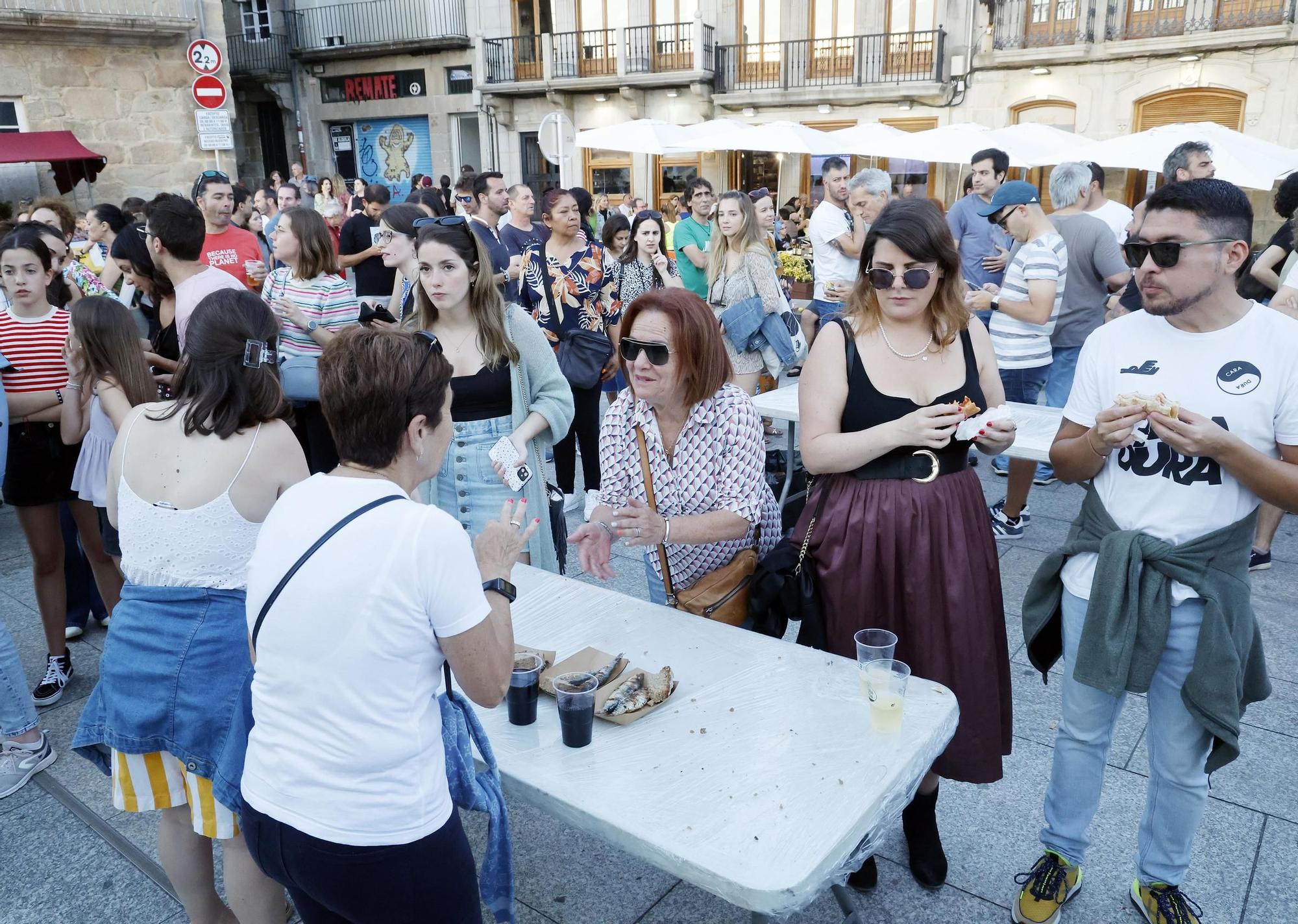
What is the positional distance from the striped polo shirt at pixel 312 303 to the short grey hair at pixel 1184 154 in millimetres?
4686

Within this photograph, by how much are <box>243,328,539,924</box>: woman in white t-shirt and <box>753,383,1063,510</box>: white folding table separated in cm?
250

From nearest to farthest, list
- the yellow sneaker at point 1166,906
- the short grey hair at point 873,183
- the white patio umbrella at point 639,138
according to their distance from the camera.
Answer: the yellow sneaker at point 1166,906 → the short grey hair at point 873,183 → the white patio umbrella at point 639,138

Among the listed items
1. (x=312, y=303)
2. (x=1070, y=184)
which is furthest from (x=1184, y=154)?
(x=312, y=303)

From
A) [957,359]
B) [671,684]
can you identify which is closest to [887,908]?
[671,684]

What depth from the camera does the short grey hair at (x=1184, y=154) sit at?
5.18 metres

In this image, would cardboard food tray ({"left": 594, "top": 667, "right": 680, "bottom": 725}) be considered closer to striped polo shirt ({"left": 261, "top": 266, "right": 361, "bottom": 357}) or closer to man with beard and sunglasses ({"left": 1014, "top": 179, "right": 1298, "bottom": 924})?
man with beard and sunglasses ({"left": 1014, "top": 179, "right": 1298, "bottom": 924})

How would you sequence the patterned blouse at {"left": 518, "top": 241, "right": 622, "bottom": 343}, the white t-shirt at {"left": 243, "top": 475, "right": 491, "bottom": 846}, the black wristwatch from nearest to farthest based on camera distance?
the white t-shirt at {"left": 243, "top": 475, "right": 491, "bottom": 846}
the black wristwatch
the patterned blouse at {"left": 518, "top": 241, "right": 622, "bottom": 343}

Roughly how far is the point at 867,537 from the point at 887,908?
1.02 meters

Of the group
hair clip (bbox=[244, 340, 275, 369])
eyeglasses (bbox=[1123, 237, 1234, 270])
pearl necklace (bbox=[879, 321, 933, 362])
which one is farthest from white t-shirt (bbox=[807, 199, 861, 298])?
hair clip (bbox=[244, 340, 275, 369])

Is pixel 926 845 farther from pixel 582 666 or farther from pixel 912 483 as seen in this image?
pixel 582 666

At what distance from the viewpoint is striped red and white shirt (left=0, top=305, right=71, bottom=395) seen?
11.9 ft

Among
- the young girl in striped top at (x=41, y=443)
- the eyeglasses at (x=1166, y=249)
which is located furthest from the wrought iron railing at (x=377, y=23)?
the eyeglasses at (x=1166, y=249)

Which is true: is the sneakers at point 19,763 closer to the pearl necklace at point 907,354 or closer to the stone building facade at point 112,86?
the pearl necklace at point 907,354

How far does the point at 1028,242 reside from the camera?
15.2 ft
